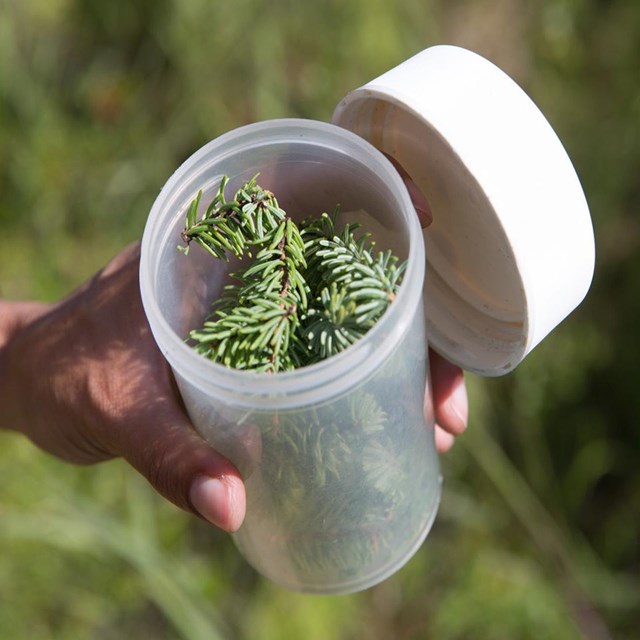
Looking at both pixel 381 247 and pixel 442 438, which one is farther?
pixel 442 438

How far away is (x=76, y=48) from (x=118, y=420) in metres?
1.24

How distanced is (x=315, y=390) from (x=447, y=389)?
431 mm

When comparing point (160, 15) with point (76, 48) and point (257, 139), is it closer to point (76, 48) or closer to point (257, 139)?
point (76, 48)

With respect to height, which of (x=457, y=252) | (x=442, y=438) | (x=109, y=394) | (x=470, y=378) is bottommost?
(x=470, y=378)

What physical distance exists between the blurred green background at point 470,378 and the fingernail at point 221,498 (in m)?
0.51

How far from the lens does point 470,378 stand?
4.55 ft

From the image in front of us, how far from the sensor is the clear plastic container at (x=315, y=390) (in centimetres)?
58

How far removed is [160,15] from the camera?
5.45 ft

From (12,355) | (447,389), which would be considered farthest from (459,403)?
(12,355)

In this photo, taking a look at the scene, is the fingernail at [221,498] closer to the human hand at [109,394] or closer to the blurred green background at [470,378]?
the human hand at [109,394]

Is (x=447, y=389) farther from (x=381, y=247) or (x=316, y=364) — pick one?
(x=316, y=364)

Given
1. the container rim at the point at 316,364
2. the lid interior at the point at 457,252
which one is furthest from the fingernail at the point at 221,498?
the lid interior at the point at 457,252

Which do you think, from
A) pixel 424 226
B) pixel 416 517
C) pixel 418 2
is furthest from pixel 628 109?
pixel 416 517

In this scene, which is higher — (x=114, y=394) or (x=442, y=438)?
(x=114, y=394)
